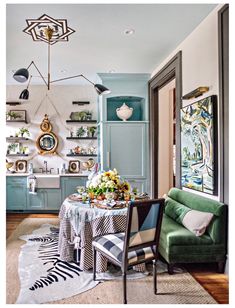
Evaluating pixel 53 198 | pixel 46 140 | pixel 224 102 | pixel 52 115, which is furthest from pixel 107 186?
pixel 52 115

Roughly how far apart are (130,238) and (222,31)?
2.21 metres

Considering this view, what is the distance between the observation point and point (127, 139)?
559 cm

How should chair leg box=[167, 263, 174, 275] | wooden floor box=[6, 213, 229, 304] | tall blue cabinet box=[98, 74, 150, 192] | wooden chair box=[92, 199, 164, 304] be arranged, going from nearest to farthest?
wooden chair box=[92, 199, 164, 304] < wooden floor box=[6, 213, 229, 304] < chair leg box=[167, 263, 174, 275] < tall blue cabinet box=[98, 74, 150, 192]

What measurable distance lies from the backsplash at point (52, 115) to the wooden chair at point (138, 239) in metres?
4.06

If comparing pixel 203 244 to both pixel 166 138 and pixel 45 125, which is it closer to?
pixel 166 138

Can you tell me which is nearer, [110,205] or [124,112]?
[110,205]

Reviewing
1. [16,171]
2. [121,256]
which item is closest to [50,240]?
[121,256]

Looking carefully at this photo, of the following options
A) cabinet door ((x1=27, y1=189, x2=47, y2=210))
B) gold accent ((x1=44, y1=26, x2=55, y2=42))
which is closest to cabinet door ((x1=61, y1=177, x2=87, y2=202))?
cabinet door ((x1=27, y1=189, x2=47, y2=210))

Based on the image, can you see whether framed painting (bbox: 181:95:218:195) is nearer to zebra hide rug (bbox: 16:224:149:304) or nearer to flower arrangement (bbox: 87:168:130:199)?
flower arrangement (bbox: 87:168:130:199)

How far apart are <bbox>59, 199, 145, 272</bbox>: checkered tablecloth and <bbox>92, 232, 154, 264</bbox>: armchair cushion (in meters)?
0.13

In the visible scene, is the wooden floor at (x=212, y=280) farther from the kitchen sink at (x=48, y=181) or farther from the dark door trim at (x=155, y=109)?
the kitchen sink at (x=48, y=181)

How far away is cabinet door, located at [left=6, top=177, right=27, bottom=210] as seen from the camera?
584 centimetres

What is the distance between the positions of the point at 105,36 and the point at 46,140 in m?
3.37

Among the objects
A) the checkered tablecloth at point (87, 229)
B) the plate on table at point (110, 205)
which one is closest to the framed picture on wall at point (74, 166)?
the checkered tablecloth at point (87, 229)
